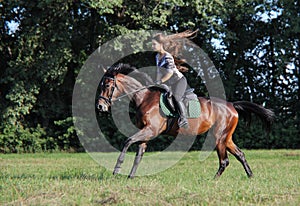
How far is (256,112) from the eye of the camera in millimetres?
10773

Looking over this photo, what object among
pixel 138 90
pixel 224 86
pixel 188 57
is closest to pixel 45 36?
pixel 188 57

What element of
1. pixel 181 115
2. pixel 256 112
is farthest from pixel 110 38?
pixel 181 115

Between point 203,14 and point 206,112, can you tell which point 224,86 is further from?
point 206,112

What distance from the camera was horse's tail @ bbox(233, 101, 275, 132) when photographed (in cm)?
1065

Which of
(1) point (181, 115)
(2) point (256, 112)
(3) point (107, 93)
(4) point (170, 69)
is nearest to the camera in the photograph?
(3) point (107, 93)

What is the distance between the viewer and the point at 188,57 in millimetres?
20531

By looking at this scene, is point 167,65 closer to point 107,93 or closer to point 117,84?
point 117,84

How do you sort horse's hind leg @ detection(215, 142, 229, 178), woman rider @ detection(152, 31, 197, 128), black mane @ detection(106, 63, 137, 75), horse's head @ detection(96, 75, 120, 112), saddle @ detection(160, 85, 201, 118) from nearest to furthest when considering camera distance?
horse's head @ detection(96, 75, 120, 112) < woman rider @ detection(152, 31, 197, 128) < black mane @ detection(106, 63, 137, 75) < saddle @ detection(160, 85, 201, 118) < horse's hind leg @ detection(215, 142, 229, 178)

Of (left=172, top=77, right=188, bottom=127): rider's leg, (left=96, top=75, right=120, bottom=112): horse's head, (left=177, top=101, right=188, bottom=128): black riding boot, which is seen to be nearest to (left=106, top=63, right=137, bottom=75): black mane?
(left=96, top=75, right=120, bottom=112): horse's head

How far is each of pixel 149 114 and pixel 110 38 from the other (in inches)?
421

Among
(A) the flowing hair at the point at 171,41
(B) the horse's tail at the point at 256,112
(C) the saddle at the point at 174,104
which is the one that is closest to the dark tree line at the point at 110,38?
(B) the horse's tail at the point at 256,112

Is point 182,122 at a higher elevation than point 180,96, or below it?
below

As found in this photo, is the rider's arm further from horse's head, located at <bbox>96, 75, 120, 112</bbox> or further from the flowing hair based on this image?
horse's head, located at <bbox>96, 75, 120, 112</bbox>

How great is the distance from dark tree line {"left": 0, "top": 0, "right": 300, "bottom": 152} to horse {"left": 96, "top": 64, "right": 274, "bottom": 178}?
8.93 metres
